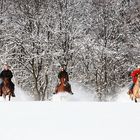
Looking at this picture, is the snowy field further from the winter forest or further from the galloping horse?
the winter forest

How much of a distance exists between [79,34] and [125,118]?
32.1 meters

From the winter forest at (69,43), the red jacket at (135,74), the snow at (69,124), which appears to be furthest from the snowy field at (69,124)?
the winter forest at (69,43)

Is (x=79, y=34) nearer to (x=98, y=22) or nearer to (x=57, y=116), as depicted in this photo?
(x=98, y=22)

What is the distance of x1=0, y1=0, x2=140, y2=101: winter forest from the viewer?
4669 cm

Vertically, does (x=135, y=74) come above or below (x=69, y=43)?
below

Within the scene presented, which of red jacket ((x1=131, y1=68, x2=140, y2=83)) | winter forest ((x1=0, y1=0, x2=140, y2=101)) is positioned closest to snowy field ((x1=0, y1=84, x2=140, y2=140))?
red jacket ((x1=131, y1=68, x2=140, y2=83))

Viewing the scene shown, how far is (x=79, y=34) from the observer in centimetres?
4775

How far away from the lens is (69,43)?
47438 mm

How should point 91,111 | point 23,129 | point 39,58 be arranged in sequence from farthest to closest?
1. point 39,58
2. point 91,111
3. point 23,129

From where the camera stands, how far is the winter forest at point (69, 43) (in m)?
46.7

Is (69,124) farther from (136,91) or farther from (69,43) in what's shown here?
(69,43)

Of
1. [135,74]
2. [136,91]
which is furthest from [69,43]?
[136,91]

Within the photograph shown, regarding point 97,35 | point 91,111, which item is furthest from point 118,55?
point 91,111

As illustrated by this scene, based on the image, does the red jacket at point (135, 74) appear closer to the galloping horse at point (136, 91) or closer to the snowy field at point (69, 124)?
the galloping horse at point (136, 91)
